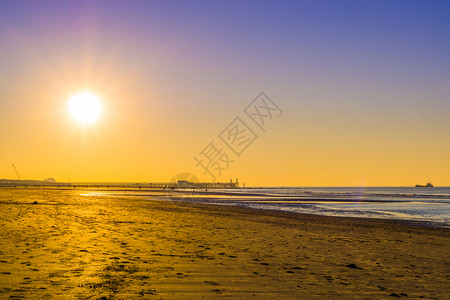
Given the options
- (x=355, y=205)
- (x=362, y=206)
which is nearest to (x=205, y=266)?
(x=362, y=206)

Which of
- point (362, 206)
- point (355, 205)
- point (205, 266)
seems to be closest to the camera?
point (205, 266)

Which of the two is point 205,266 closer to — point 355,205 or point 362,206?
point 362,206

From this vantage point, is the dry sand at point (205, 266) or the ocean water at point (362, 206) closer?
the dry sand at point (205, 266)

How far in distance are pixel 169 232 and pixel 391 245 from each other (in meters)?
9.77

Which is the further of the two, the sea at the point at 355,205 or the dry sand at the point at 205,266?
the sea at the point at 355,205

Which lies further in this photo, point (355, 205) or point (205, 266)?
point (355, 205)

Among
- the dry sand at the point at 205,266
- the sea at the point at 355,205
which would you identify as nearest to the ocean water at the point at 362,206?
the sea at the point at 355,205

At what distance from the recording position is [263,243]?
592 inches

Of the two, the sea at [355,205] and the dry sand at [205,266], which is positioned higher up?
the dry sand at [205,266]

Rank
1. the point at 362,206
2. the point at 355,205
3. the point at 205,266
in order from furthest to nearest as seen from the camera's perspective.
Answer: the point at 355,205 → the point at 362,206 → the point at 205,266

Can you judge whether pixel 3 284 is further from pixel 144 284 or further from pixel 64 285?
pixel 144 284

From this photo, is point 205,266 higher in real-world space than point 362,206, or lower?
higher

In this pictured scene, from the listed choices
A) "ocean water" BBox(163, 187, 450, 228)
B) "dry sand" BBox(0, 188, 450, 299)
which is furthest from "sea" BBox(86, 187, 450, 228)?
"dry sand" BBox(0, 188, 450, 299)

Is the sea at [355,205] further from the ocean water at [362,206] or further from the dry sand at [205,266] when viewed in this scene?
the dry sand at [205,266]
